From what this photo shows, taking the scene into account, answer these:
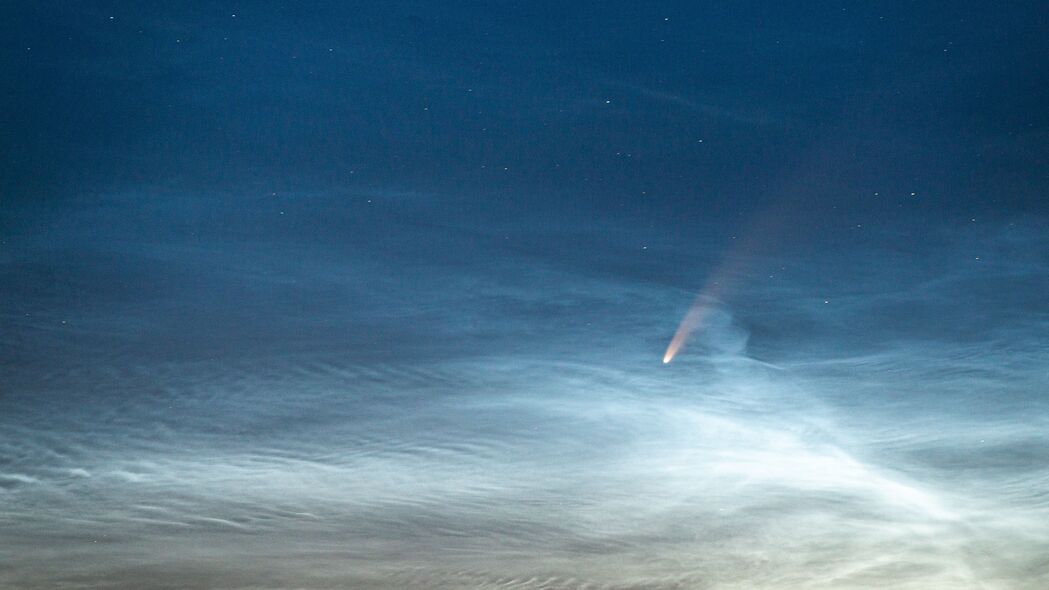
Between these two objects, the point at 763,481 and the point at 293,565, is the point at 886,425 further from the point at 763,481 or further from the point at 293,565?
the point at 293,565

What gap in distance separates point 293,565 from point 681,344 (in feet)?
34.4

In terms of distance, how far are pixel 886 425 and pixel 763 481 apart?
7.44 ft

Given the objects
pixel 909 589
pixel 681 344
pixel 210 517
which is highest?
pixel 681 344

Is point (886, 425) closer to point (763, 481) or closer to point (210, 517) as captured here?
point (763, 481)

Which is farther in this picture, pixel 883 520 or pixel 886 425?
pixel 883 520

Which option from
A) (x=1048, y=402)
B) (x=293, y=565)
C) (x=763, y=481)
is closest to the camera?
(x=1048, y=402)

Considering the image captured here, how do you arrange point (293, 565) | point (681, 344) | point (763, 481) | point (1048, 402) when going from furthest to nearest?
point (293, 565), point (763, 481), point (1048, 402), point (681, 344)

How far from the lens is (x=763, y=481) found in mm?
16438

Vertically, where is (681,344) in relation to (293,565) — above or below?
above

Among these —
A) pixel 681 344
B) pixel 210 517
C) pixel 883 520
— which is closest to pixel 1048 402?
pixel 883 520

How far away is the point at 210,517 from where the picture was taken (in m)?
17.1

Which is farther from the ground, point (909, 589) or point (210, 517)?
point (210, 517)

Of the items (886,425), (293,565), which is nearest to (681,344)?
(886,425)

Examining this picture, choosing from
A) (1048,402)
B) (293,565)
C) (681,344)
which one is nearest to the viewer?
(681,344)
